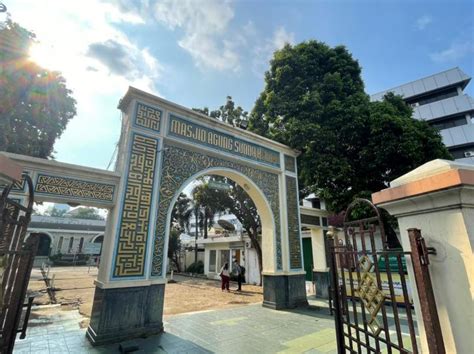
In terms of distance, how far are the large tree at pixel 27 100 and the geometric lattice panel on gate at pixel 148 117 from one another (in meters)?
5.72

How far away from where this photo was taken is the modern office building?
19234mm

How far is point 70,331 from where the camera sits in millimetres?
4902

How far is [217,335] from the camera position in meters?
4.77

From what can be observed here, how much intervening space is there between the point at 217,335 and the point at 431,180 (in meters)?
4.68

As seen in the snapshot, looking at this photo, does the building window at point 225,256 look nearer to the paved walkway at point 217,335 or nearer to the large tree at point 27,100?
the paved walkway at point 217,335

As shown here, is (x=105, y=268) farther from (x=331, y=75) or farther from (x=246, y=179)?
(x=331, y=75)

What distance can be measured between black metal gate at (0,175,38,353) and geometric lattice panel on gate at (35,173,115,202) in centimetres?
312

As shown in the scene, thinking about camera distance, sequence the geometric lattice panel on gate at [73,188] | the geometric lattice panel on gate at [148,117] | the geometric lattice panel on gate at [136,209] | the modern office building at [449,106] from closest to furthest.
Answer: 1. the geometric lattice panel on gate at [73,188]
2. the geometric lattice panel on gate at [136,209]
3. the geometric lattice panel on gate at [148,117]
4. the modern office building at [449,106]

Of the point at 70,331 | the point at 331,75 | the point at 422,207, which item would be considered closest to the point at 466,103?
the point at 331,75

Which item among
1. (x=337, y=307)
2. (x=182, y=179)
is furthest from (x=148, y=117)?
(x=337, y=307)

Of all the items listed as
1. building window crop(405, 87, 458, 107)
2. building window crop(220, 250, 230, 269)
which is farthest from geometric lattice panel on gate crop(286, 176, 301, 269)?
building window crop(405, 87, 458, 107)

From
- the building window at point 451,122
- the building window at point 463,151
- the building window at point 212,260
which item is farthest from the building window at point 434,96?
the building window at point 212,260

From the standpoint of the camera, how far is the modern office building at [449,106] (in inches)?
757

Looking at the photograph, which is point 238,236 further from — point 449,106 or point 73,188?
point 449,106
